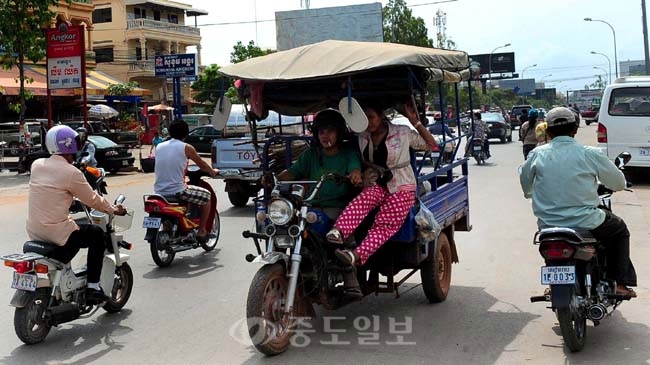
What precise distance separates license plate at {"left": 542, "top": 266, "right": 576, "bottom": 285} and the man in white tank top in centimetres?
468

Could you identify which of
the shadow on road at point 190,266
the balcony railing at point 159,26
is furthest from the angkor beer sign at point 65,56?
the balcony railing at point 159,26

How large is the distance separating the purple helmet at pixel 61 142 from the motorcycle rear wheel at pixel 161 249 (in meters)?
2.77

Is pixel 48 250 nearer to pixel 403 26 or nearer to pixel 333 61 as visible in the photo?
pixel 333 61

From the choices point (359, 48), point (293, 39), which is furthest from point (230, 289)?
point (293, 39)

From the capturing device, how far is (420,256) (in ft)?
19.2

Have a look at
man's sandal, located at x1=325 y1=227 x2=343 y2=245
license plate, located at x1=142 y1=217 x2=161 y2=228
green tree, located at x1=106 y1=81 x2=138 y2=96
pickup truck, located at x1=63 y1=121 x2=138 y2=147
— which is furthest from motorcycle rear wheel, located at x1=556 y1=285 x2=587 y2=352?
green tree, located at x1=106 y1=81 x2=138 y2=96

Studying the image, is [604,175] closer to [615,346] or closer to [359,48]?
[615,346]

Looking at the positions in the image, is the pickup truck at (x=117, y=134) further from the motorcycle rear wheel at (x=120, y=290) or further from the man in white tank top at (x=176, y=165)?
the motorcycle rear wheel at (x=120, y=290)

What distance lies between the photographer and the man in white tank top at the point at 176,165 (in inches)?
331

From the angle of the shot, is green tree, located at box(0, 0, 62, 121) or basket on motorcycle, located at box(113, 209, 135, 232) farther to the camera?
green tree, located at box(0, 0, 62, 121)

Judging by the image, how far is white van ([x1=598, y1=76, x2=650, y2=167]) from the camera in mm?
14704

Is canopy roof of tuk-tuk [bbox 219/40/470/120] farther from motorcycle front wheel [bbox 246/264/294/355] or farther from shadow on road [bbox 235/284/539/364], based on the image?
shadow on road [bbox 235/284/539/364]

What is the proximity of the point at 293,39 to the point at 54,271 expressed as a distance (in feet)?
132

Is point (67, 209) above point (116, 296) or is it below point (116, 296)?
above
